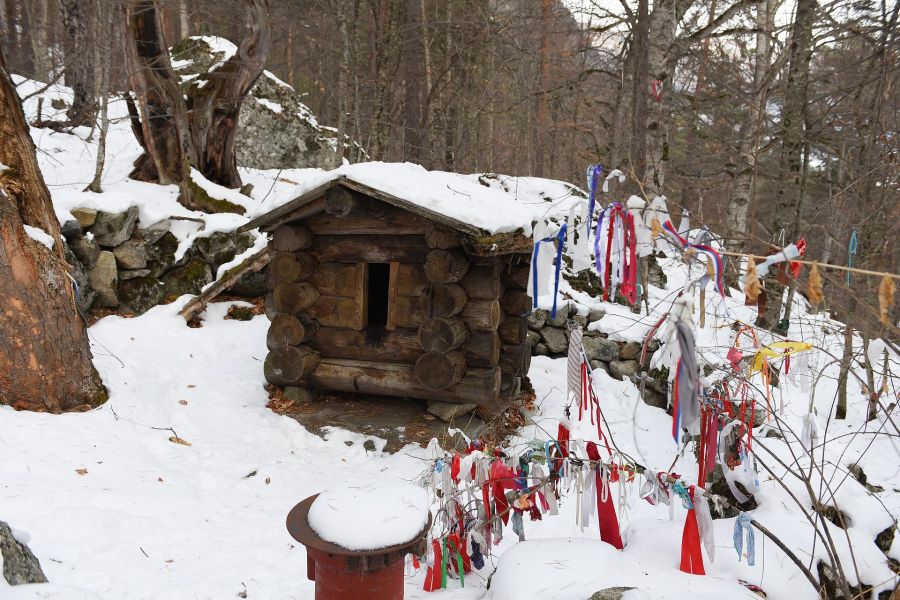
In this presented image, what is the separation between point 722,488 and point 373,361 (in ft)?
12.0

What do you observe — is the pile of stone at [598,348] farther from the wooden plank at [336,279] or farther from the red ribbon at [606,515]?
the red ribbon at [606,515]

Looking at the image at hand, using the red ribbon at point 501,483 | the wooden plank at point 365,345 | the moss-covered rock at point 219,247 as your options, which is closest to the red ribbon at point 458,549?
the red ribbon at point 501,483

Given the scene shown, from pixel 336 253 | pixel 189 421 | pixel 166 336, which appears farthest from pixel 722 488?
pixel 166 336

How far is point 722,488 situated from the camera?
11.6ft

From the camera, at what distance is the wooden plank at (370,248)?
18.8 ft

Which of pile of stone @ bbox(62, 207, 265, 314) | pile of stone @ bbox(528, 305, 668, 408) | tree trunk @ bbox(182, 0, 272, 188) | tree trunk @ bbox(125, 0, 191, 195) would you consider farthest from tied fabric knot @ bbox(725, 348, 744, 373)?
tree trunk @ bbox(182, 0, 272, 188)

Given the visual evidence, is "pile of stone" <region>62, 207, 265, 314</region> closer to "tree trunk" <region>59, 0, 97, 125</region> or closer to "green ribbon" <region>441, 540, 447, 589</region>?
"tree trunk" <region>59, 0, 97, 125</region>

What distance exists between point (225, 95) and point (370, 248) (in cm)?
489

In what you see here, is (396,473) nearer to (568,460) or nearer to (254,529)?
(254,529)

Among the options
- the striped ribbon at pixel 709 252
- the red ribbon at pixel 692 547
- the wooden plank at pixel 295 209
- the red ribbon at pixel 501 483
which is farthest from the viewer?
the wooden plank at pixel 295 209

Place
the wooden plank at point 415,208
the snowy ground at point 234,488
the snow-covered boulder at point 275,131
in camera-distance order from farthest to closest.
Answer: the snow-covered boulder at point 275,131 < the wooden plank at point 415,208 < the snowy ground at point 234,488

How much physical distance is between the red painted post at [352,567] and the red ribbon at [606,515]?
0.89 m

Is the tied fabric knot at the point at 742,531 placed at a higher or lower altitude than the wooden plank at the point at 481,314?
lower

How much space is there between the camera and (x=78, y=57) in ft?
32.2
